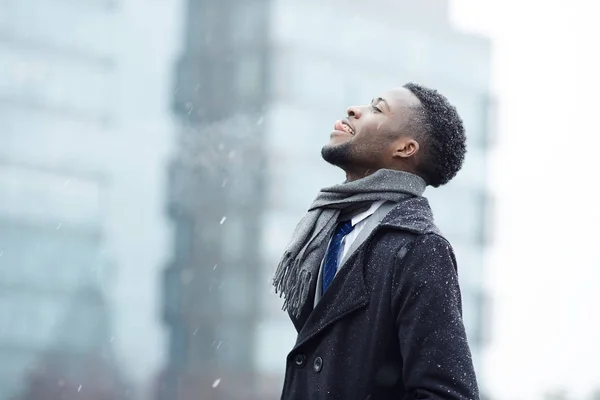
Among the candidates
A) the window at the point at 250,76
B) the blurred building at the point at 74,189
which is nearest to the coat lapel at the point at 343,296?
the blurred building at the point at 74,189

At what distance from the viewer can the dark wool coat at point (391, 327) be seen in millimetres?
1614

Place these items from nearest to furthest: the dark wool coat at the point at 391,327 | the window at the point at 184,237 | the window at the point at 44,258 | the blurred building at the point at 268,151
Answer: the dark wool coat at the point at 391,327 < the window at the point at 44,258 < the blurred building at the point at 268,151 < the window at the point at 184,237

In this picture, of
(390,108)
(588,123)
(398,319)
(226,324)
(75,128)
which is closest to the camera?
(398,319)

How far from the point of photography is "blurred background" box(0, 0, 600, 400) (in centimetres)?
3659

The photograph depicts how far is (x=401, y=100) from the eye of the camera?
1.86 m

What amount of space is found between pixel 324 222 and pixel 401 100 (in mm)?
257

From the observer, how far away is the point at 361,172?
6.15 feet

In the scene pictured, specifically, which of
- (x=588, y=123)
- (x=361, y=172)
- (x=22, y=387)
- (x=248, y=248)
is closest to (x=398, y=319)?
(x=361, y=172)

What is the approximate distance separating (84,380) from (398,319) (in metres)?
39.0

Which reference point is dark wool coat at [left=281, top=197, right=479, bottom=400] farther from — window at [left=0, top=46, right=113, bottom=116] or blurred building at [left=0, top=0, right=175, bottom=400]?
window at [left=0, top=46, right=113, bottom=116]

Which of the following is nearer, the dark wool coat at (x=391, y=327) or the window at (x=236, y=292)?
the dark wool coat at (x=391, y=327)

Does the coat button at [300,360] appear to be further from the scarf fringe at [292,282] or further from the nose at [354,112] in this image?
the nose at [354,112]

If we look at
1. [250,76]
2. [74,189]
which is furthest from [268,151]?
[74,189]

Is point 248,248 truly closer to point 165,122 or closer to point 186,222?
point 186,222
